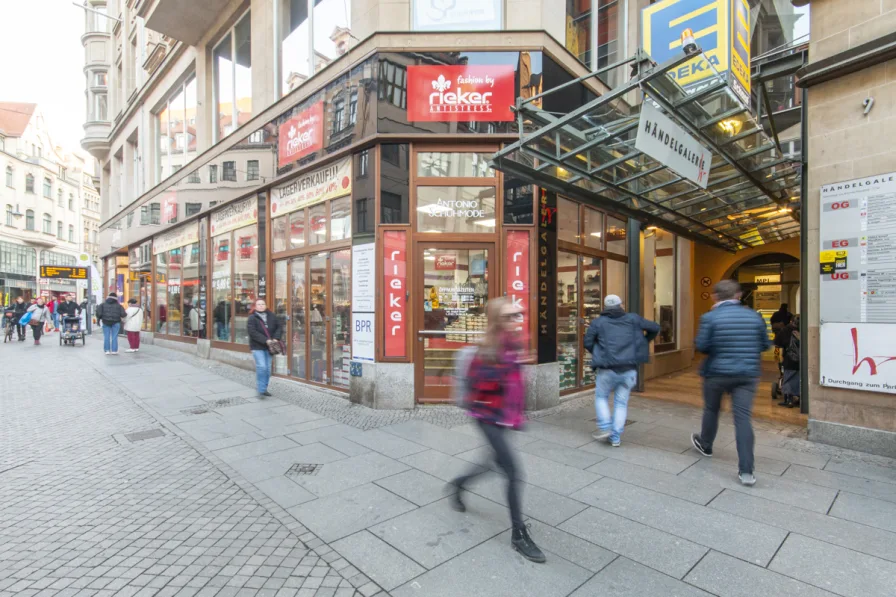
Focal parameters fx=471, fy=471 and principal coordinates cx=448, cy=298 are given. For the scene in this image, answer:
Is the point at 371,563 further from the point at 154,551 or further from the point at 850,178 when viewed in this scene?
the point at 850,178

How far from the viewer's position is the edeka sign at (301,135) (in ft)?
28.7

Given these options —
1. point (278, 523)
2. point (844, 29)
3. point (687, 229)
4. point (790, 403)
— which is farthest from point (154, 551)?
point (687, 229)

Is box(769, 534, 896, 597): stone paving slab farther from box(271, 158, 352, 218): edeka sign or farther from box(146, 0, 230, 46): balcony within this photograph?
box(146, 0, 230, 46): balcony

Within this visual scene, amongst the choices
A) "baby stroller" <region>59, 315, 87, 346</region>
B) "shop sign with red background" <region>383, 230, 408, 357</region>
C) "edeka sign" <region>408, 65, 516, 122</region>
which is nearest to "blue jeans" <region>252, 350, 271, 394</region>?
"shop sign with red background" <region>383, 230, 408, 357</region>

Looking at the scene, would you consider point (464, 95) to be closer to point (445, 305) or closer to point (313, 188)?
point (445, 305)

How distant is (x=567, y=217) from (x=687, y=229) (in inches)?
111

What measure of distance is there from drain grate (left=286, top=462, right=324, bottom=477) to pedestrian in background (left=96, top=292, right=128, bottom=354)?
12.4 metres

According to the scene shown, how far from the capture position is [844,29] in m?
5.48

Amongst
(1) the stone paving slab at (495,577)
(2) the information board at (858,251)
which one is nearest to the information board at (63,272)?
(1) the stone paving slab at (495,577)

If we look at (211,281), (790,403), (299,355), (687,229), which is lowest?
(790,403)

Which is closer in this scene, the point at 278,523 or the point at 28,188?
the point at 278,523

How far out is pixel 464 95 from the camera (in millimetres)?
7379

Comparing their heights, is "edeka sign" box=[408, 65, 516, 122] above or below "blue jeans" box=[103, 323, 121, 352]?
above

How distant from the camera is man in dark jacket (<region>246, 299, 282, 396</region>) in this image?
815 cm
